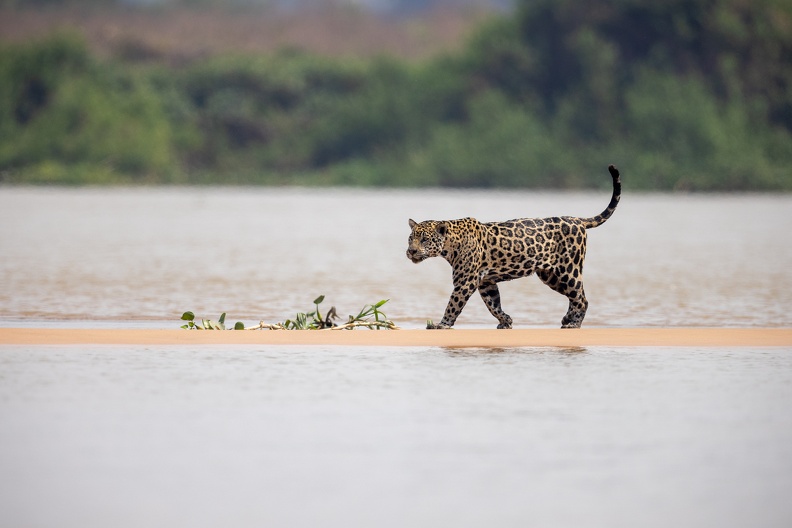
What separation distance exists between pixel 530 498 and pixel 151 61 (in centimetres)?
7794

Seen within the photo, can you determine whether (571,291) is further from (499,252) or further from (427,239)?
(427,239)

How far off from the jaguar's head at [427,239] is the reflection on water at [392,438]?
1207 mm

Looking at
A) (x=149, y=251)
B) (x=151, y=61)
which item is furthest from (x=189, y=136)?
(x=149, y=251)

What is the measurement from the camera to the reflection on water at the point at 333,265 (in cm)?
1650

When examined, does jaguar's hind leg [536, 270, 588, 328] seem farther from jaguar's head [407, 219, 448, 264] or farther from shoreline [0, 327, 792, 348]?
jaguar's head [407, 219, 448, 264]

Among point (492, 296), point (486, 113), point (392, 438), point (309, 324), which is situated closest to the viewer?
point (392, 438)

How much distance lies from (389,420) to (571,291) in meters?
4.80

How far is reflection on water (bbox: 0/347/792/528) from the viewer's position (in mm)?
7086

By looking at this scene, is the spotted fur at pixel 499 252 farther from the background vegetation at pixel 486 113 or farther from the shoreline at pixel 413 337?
the background vegetation at pixel 486 113

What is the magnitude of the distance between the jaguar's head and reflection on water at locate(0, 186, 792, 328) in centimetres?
202

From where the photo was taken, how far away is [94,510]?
23.1ft

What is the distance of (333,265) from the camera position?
2423 cm

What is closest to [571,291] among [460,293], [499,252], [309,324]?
[499,252]

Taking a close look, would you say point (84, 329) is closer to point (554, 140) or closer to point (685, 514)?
point (685, 514)
